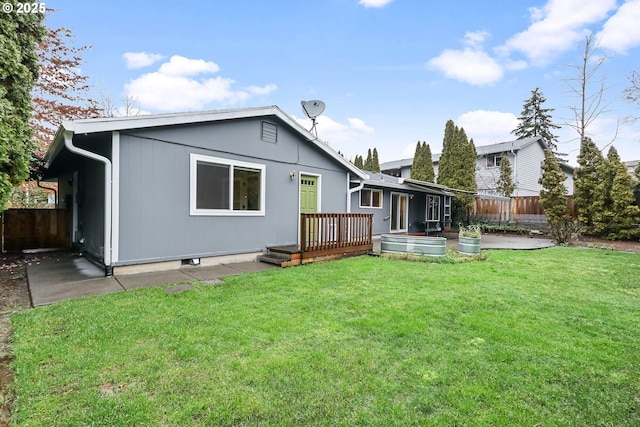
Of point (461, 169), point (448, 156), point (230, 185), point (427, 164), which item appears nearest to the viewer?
point (230, 185)

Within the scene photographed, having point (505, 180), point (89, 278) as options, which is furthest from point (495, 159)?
point (89, 278)

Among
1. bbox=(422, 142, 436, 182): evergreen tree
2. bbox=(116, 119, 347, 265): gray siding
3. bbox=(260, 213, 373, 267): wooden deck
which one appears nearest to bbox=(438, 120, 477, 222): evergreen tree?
bbox=(422, 142, 436, 182): evergreen tree

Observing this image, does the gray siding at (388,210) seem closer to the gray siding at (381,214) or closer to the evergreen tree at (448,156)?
the gray siding at (381,214)

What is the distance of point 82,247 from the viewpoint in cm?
804

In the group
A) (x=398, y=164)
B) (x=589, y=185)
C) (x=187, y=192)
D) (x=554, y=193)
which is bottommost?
(x=187, y=192)

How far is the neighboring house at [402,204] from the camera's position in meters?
12.2

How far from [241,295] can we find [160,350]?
5.74ft

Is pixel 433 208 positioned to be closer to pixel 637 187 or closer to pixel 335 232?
pixel 637 187

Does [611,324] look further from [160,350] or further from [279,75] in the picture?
[279,75]

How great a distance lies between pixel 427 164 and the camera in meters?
21.0

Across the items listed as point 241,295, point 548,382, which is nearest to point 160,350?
point 241,295

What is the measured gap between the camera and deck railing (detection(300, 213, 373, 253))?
727 centimetres

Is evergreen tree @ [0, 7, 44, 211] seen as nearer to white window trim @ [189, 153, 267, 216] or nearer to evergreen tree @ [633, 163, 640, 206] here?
white window trim @ [189, 153, 267, 216]

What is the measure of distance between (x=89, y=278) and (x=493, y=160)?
2432cm
